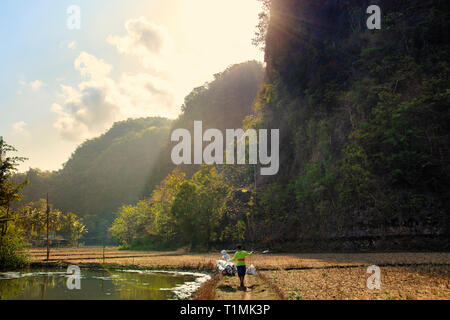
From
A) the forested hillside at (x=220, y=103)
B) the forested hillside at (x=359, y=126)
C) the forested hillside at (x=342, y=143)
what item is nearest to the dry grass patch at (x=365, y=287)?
the forested hillside at (x=342, y=143)

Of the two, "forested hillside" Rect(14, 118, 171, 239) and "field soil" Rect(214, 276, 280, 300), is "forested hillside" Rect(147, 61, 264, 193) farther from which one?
"field soil" Rect(214, 276, 280, 300)

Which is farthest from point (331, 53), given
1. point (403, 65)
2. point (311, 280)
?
point (311, 280)

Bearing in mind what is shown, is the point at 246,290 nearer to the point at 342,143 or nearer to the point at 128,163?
the point at 342,143

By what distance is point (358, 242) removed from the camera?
33250mm

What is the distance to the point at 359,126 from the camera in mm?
39375

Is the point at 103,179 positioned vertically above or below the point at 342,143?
below

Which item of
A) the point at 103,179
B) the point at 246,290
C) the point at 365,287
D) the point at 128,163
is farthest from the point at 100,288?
the point at 128,163

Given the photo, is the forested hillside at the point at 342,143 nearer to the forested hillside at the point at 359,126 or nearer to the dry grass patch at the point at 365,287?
the forested hillside at the point at 359,126

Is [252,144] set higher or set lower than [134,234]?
higher

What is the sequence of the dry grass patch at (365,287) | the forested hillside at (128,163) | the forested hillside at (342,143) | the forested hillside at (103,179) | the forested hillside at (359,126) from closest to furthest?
the dry grass patch at (365,287) → the forested hillside at (359,126) → the forested hillside at (342,143) → the forested hillside at (128,163) → the forested hillside at (103,179)

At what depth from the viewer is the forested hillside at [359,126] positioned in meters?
32.3

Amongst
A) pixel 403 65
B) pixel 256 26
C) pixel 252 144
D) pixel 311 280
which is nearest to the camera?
pixel 311 280

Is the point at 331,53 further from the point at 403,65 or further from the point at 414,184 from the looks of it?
the point at 414,184
